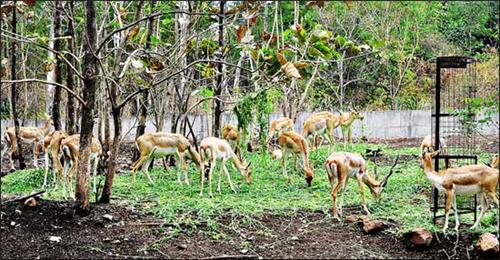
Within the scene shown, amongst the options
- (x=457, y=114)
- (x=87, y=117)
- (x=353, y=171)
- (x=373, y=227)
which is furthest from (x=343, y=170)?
(x=87, y=117)

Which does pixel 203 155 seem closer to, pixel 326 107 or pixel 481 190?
pixel 481 190

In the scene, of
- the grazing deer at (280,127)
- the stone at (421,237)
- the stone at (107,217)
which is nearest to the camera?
the stone at (421,237)

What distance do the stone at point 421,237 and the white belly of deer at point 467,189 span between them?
18.5 inches

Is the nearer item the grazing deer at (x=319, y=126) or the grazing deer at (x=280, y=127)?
the grazing deer at (x=280, y=127)

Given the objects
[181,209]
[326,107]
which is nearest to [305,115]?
[326,107]

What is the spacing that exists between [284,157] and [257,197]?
1917mm

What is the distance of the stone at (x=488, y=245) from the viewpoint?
213 inches

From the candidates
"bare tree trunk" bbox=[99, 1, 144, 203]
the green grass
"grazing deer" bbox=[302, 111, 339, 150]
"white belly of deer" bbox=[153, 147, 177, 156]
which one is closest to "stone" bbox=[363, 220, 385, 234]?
the green grass

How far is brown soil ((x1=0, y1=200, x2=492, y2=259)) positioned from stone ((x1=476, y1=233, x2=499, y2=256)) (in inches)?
5.9

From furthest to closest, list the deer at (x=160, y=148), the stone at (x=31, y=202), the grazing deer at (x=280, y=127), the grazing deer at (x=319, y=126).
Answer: the grazing deer at (x=319, y=126)
the grazing deer at (x=280, y=127)
the deer at (x=160, y=148)
the stone at (x=31, y=202)

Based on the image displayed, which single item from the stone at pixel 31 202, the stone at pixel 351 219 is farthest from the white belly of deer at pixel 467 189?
the stone at pixel 31 202

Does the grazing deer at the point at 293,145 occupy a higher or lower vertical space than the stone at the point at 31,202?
higher

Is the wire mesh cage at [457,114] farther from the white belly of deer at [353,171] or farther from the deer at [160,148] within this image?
the deer at [160,148]

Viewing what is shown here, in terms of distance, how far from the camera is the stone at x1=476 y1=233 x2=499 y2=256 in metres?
5.41
